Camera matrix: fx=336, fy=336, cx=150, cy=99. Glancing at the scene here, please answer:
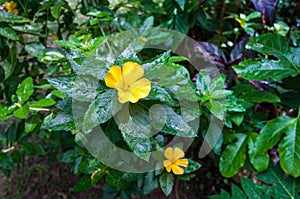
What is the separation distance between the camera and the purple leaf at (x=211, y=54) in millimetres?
1077

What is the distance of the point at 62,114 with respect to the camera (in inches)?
26.4

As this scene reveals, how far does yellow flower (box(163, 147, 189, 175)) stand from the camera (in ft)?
2.65

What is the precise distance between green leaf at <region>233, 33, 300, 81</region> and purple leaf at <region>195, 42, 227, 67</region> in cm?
11

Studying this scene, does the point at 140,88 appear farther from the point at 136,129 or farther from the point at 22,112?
the point at 22,112

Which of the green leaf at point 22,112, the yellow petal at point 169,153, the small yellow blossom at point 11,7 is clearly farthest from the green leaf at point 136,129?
the small yellow blossom at point 11,7

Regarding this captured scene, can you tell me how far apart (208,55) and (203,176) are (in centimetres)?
80

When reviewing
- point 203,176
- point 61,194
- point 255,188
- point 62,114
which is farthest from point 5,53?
point 203,176

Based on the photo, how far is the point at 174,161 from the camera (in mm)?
813

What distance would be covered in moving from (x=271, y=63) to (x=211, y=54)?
0.19 meters

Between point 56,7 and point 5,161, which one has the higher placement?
point 56,7

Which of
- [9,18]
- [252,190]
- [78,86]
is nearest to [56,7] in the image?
[9,18]

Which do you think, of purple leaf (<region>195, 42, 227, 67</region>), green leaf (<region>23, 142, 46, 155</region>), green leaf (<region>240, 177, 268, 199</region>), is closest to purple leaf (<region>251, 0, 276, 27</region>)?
purple leaf (<region>195, 42, 227, 67</region>)

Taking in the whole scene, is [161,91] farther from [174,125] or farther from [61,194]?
[61,194]

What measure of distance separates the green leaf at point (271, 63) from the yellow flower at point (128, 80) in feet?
1.49
